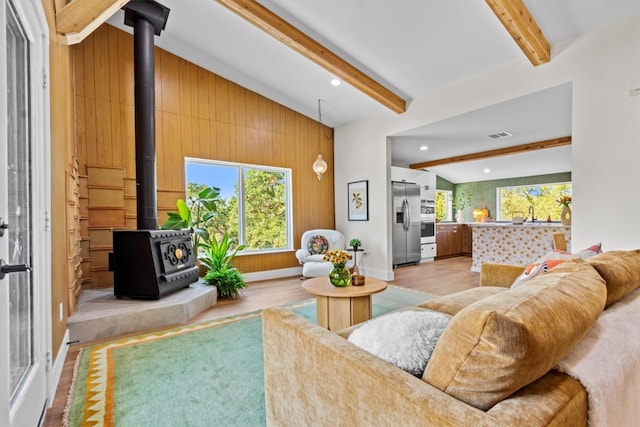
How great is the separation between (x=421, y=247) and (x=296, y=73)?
4.54m

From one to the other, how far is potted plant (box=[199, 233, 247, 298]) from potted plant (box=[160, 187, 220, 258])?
148 millimetres

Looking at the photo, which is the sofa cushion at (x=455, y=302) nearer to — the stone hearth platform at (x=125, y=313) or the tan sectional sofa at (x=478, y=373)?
the tan sectional sofa at (x=478, y=373)

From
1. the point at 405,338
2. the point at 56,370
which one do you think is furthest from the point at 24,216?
the point at 405,338

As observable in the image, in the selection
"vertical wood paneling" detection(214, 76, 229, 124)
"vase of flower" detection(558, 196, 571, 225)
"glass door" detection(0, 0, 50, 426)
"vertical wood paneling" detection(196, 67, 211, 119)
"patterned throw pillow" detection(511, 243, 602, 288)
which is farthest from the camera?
"vertical wood paneling" detection(214, 76, 229, 124)

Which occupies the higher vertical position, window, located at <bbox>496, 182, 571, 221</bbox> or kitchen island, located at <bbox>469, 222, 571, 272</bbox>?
window, located at <bbox>496, 182, 571, 221</bbox>

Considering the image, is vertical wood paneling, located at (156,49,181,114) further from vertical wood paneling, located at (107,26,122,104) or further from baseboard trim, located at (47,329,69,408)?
baseboard trim, located at (47,329,69,408)

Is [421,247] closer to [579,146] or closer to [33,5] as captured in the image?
[579,146]

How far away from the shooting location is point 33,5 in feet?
5.67

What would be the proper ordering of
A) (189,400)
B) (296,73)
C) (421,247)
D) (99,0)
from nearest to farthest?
1. (189,400)
2. (99,0)
3. (296,73)
4. (421,247)

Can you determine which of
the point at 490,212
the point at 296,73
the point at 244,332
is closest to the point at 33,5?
the point at 244,332

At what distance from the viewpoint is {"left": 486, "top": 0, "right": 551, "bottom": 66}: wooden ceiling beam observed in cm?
265

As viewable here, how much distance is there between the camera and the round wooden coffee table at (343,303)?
2.65 meters

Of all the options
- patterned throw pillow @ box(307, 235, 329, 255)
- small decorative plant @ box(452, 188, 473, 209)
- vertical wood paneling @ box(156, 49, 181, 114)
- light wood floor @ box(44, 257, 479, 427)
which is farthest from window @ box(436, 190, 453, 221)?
vertical wood paneling @ box(156, 49, 181, 114)

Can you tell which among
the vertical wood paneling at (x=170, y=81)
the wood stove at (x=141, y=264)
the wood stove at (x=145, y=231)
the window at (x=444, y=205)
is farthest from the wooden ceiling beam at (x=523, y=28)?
the window at (x=444, y=205)
